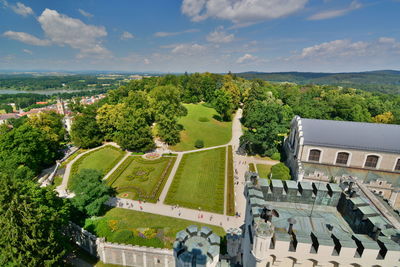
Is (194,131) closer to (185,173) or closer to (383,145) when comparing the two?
(185,173)

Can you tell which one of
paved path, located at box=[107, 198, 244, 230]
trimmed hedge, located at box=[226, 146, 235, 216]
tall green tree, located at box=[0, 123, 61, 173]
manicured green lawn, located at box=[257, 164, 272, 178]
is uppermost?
tall green tree, located at box=[0, 123, 61, 173]

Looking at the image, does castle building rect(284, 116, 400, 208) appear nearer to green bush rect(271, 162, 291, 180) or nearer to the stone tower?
A: green bush rect(271, 162, 291, 180)

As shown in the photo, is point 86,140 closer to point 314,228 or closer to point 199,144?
point 199,144

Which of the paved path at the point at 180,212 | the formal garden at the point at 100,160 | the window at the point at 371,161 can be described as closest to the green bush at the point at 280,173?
the paved path at the point at 180,212

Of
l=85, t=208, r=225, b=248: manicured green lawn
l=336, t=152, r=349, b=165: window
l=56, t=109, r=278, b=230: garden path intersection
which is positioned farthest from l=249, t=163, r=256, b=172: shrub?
l=85, t=208, r=225, b=248: manicured green lawn

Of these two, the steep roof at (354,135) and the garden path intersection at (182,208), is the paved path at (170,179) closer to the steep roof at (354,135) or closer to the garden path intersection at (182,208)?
the garden path intersection at (182,208)

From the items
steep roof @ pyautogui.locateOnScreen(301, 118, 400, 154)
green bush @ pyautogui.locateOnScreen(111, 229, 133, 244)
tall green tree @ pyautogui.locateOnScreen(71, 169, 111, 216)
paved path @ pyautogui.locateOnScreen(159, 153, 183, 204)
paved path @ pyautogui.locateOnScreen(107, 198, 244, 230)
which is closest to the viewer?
green bush @ pyautogui.locateOnScreen(111, 229, 133, 244)

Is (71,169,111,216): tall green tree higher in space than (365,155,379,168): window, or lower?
lower
